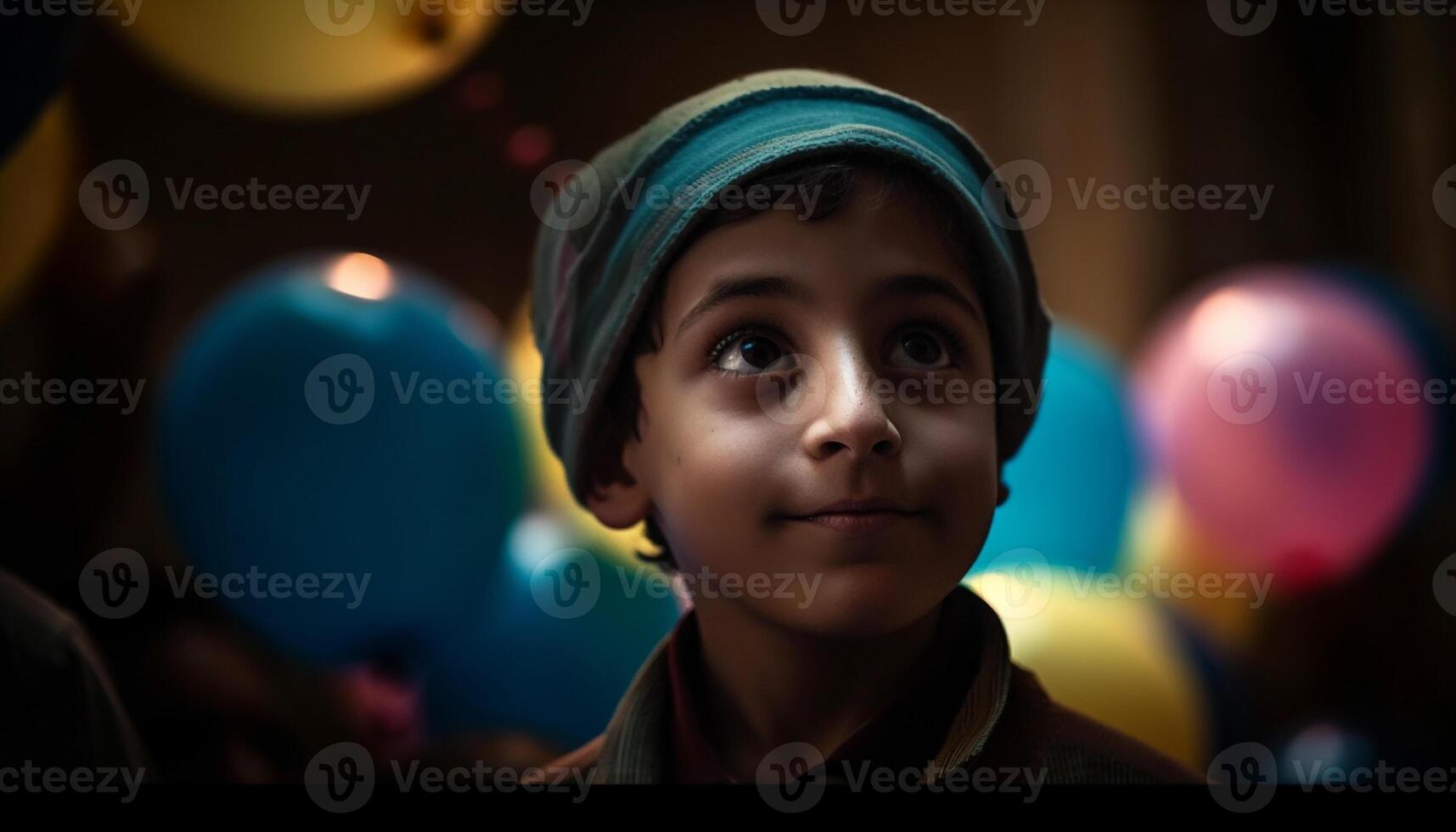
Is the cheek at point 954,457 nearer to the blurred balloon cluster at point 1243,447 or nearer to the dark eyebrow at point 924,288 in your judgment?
the dark eyebrow at point 924,288

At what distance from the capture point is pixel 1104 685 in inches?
38.4

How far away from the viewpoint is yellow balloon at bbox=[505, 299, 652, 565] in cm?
99

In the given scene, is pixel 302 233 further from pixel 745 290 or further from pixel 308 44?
pixel 745 290

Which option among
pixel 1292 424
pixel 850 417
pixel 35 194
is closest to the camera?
pixel 850 417

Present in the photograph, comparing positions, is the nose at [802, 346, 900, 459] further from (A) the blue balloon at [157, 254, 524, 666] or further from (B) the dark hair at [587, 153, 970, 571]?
(A) the blue balloon at [157, 254, 524, 666]

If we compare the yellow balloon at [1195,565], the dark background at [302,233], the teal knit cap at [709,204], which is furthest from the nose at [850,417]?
the yellow balloon at [1195,565]

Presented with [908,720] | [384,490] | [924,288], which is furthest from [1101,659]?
[384,490]

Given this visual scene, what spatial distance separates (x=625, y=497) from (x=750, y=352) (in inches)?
5.6

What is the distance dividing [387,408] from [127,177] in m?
0.28

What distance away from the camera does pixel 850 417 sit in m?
0.66

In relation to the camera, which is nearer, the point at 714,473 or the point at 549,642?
the point at 714,473

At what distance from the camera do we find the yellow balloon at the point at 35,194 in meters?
0.94

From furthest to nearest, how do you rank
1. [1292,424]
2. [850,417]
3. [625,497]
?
1. [1292,424]
2. [625,497]
3. [850,417]

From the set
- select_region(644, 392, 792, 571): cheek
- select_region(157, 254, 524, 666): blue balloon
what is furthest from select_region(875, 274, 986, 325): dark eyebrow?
select_region(157, 254, 524, 666): blue balloon
